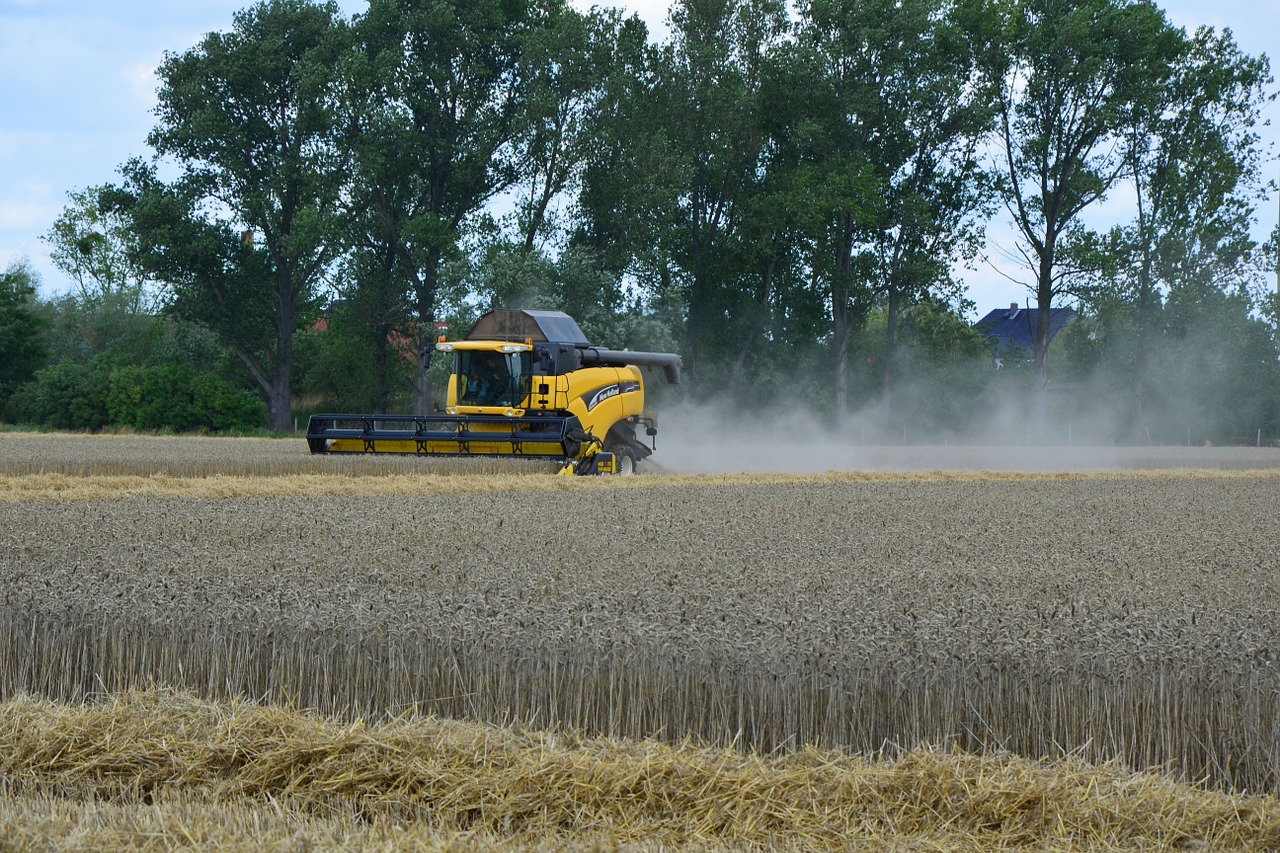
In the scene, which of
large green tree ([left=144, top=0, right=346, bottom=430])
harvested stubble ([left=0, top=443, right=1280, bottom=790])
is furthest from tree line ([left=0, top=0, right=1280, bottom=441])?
harvested stubble ([left=0, top=443, right=1280, bottom=790])

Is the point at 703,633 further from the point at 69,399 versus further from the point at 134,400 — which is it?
the point at 69,399

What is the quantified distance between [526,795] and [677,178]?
35.2 meters

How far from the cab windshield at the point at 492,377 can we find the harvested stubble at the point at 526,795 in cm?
1511

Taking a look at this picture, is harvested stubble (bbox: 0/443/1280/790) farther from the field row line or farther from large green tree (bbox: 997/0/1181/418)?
large green tree (bbox: 997/0/1181/418)

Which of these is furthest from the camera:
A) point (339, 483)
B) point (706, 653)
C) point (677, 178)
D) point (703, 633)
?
point (677, 178)

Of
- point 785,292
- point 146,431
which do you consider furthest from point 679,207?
point 146,431

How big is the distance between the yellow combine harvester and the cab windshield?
0.05 feet

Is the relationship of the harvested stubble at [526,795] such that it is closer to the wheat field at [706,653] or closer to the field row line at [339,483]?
the wheat field at [706,653]

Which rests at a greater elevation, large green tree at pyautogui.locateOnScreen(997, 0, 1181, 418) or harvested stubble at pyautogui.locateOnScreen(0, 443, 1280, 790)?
large green tree at pyautogui.locateOnScreen(997, 0, 1181, 418)

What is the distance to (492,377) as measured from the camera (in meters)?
20.6

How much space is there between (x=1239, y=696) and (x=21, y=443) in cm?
2414

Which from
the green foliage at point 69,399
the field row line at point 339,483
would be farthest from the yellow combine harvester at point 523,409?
the green foliage at point 69,399

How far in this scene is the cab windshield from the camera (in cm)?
2028

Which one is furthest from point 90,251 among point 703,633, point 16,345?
point 703,633
